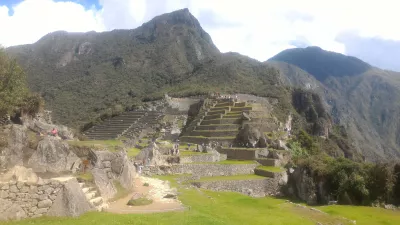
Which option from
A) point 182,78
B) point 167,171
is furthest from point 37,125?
point 182,78

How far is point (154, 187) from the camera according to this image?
57.8 ft

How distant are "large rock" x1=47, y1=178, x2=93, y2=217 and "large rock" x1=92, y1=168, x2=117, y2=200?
7.11ft

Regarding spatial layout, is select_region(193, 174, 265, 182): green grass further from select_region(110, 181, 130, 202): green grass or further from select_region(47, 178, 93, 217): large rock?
select_region(47, 178, 93, 217): large rock

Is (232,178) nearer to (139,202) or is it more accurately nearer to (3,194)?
(139,202)

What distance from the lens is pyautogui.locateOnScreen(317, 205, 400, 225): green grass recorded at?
17375mm

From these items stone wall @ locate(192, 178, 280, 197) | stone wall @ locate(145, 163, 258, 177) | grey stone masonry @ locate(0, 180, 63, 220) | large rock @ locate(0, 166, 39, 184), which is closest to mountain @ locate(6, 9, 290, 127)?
stone wall @ locate(145, 163, 258, 177)

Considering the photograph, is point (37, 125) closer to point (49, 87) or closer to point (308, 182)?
point (308, 182)

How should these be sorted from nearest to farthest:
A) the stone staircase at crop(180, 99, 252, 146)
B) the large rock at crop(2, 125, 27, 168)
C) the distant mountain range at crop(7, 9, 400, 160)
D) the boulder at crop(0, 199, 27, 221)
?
the boulder at crop(0, 199, 27, 221) → the large rock at crop(2, 125, 27, 168) → the stone staircase at crop(180, 99, 252, 146) → the distant mountain range at crop(7, 9, 400, 160)

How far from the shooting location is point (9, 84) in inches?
739

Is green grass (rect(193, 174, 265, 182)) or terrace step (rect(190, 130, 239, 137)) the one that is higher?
terrace step (rect(190, 130, 239, 137))

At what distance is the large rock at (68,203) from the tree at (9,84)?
954 cm

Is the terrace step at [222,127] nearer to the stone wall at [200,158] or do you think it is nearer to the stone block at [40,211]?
the stone wall at [200,158]

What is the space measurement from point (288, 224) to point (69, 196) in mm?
Answer: 8155

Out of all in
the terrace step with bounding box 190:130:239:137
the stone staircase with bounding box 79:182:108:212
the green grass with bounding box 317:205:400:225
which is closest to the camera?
A: the stone staircase with bounding box 79:182:108:212
